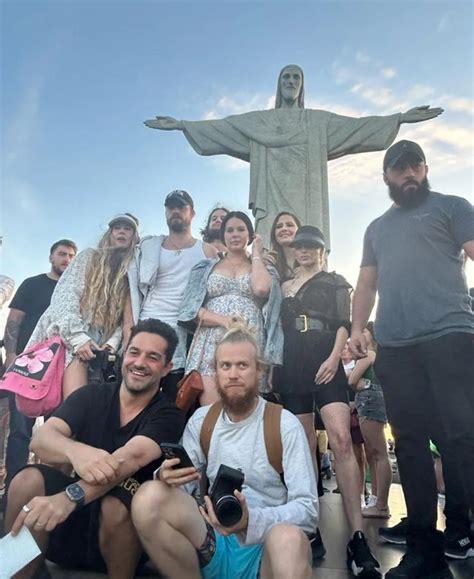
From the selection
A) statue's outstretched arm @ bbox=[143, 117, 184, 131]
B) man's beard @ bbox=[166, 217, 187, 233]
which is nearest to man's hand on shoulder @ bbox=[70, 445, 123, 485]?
man's beard @ bbox=[166, 217, 187, 233]

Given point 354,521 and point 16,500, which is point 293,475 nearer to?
point 354,521

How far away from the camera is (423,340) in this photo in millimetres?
2566

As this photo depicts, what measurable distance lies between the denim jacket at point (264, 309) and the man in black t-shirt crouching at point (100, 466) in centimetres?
62

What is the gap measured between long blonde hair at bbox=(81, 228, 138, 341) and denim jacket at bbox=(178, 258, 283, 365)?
1.59 ft

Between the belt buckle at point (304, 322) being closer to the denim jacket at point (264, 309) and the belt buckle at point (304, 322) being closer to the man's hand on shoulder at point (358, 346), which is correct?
the denim jacket at point (264, 309)

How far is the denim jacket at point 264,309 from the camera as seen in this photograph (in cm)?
305

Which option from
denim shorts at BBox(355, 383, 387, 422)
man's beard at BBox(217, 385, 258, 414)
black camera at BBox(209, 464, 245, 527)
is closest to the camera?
Answer: black camera at BBox(209, 464, 245, 527)

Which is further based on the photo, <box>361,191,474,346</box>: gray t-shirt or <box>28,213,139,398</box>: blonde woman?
<box>28,213,139,398</box>: blonde woman

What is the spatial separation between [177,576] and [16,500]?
30.5 inches

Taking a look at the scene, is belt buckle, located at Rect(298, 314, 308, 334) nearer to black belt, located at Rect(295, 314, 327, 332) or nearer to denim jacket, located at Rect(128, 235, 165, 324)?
black belt, located at Rect(295, 314, 327, 332)

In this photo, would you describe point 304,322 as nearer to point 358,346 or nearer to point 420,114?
point 358,346

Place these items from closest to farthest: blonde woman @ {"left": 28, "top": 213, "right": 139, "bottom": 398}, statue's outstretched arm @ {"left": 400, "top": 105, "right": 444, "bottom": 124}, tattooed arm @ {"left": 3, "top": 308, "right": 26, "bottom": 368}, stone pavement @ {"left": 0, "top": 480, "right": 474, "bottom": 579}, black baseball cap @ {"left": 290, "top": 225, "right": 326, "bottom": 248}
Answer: stone pavement @ {"left": 0, "top": 480, "right": 474, "bottom": 579}, blonde woman @ {"left": 28, "top": 213, "right": 139, "bottom": 398}, black baseball cap @ {"left": 290, "top": 225, "right": 326, "bottom": 248}, tattooed arm @ {"left": 3, "top": 308, "right": 26, "bottom": 368}, statue's outstretched arm @ {"left": 400, "top": 105, "right": 444, "bottom": 124}

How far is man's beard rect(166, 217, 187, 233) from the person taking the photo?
3779 mm

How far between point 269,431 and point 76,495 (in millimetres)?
821
